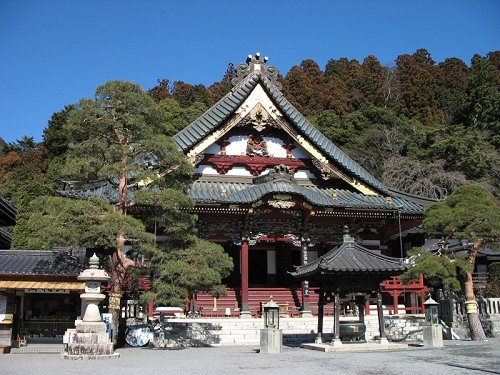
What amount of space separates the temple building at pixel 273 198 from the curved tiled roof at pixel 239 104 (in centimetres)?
5

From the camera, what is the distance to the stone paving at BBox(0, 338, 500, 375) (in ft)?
31.2

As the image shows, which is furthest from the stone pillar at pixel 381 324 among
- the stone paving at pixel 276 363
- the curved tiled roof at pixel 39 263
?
the curved tiled roof at pixel 39 263

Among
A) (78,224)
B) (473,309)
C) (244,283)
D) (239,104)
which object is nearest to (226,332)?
(244,283)

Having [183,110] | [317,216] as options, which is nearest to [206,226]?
[317,216]

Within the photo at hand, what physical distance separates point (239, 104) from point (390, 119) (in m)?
32.5

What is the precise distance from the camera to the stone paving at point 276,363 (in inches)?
374

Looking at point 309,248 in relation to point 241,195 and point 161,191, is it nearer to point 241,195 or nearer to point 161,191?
point 241,195

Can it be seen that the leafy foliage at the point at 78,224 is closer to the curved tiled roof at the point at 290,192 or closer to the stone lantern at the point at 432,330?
the curved tiled roof at the point at 290,192

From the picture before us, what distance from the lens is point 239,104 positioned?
22.0 m

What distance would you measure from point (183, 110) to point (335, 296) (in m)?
40.2

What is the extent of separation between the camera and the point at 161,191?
1474 cm

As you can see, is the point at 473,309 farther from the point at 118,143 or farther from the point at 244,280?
the point at 118,143

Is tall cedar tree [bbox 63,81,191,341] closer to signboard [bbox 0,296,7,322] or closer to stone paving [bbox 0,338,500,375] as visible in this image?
stone paving [bbox 0,338,500,375]

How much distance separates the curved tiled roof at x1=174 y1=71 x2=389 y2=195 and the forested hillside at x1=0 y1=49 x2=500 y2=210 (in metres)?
4.26
